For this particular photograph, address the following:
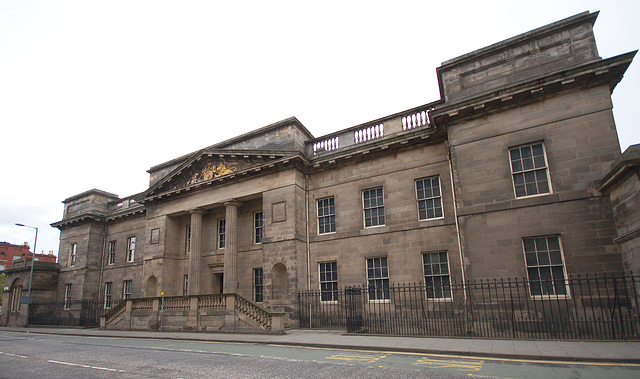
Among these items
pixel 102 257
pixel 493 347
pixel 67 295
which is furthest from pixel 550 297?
pixel 67 295

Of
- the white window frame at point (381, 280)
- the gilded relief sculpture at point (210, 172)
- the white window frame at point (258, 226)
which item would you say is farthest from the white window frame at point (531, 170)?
the gilded relief sculpture at point (210, 172)

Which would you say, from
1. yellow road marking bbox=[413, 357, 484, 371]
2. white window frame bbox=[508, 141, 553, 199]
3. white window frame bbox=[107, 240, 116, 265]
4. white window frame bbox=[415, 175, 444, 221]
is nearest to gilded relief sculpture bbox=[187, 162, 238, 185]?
white window frame bbox=[415, 175, 444, 221]

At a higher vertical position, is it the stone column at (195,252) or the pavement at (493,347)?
the stone column at (195,252)

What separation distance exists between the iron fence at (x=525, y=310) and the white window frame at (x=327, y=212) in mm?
4744

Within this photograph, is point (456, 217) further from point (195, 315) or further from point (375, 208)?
point (195, 315)

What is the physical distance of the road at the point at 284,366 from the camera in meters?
7.42

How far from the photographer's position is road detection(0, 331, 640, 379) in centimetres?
742

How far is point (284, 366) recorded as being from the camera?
855 cm

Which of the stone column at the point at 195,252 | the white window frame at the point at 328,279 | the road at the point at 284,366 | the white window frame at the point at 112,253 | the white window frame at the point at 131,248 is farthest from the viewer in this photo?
the white window frame at the point at 112,253

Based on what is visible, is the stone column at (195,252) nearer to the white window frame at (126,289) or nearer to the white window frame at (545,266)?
the white window frame at (126,289)

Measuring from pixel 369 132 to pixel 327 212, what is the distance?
16.0 ft

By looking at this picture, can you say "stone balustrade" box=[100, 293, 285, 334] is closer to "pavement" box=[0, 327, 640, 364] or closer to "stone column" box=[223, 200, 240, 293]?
"pavement" box=[0, 327, 640, 364]

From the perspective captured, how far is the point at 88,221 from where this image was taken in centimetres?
3077

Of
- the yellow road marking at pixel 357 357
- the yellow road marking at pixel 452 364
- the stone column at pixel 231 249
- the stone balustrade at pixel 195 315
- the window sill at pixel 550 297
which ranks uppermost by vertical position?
the stone column at pixel 231 249
